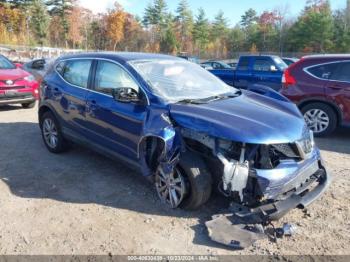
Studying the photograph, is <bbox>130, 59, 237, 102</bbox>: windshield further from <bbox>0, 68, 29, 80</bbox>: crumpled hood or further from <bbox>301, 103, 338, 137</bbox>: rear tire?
<bbox>0, 68, 29, 80</bbox>: crumpled hood

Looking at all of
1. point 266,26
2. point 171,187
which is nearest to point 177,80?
point 171,187

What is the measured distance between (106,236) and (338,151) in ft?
15.0

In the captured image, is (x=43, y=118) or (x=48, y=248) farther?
(x=43, y=118)

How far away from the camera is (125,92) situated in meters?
4.18

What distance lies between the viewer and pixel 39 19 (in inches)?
2473

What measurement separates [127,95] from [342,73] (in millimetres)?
4732

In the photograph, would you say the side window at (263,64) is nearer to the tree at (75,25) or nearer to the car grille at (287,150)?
the car grille at (287,150)

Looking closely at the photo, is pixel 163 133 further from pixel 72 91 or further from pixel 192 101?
pixel 72 91

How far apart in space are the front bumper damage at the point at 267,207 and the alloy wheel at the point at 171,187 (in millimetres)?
464

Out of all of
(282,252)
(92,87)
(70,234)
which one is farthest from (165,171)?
(92,87)

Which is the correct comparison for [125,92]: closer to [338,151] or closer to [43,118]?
[43,118]

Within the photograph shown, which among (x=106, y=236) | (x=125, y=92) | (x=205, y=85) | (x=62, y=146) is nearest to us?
(x=106, y=236)

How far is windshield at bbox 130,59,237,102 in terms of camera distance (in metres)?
4.30

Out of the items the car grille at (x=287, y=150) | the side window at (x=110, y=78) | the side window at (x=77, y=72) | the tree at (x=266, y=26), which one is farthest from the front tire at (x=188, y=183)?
the tree at (x=266, y=26)
